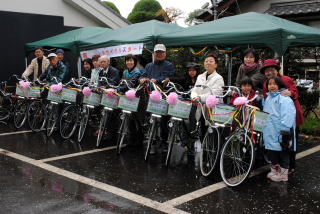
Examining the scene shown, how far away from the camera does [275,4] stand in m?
16.4

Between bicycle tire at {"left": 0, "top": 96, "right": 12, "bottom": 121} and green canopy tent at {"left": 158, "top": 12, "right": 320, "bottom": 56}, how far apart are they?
180 inches

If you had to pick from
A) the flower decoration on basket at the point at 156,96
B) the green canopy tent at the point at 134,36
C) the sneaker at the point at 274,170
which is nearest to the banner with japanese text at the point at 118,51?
the green canopy tent at the point at 134,36

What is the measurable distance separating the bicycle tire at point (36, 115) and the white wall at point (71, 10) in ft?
16.5

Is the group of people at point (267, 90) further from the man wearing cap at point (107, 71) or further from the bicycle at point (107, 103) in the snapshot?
the bicycle at point (107, 103)

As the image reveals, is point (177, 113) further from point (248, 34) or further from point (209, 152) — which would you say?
point (248, 34)

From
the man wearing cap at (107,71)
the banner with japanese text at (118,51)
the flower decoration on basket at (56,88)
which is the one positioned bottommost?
the flower decoration on basket at (56,88)

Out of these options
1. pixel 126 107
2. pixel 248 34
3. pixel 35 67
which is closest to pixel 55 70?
pixel 35 67

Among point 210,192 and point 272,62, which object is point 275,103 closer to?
point 272,62

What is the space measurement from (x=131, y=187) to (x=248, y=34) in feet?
12.2

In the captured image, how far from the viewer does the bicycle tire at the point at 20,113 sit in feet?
29.5

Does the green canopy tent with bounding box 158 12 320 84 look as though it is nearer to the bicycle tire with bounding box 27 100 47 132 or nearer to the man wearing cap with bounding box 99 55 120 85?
the man wearing cap with bounding box 99 55 120 85

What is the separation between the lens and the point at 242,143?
5.06 m

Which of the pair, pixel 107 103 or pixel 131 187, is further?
pixel 107 103

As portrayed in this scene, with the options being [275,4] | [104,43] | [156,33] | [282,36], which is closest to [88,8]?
[104,43]
